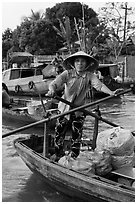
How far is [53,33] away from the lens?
1192 inches

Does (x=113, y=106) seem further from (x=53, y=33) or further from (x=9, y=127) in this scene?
(x=53, y=33)

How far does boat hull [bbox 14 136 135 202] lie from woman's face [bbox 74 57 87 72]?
1.16 meters

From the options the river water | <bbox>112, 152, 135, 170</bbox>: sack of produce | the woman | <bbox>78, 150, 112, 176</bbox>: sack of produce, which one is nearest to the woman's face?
the woman

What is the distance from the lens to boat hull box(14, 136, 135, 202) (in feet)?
10.7

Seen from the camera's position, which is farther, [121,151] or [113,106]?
[113,106]

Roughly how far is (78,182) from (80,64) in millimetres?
1429

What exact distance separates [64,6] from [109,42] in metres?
10.7

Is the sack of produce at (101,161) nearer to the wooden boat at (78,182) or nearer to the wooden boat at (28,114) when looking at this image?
the wooden boat at (78,182)

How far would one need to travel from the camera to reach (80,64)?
430cm

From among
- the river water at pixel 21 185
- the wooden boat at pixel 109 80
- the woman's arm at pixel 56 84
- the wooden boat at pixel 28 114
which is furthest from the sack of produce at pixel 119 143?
the wooden boat at pixel 109 80

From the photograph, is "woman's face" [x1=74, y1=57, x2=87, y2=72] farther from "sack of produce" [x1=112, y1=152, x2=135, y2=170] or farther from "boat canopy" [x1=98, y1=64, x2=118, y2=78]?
"boat canopy" [x1=98, y1=64, x2=118, y2=78]

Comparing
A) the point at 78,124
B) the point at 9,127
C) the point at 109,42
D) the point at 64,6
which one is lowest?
the point at 9,127

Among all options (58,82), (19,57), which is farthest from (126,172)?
(19,57)

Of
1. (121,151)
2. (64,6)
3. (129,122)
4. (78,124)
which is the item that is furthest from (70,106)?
(64,6)
